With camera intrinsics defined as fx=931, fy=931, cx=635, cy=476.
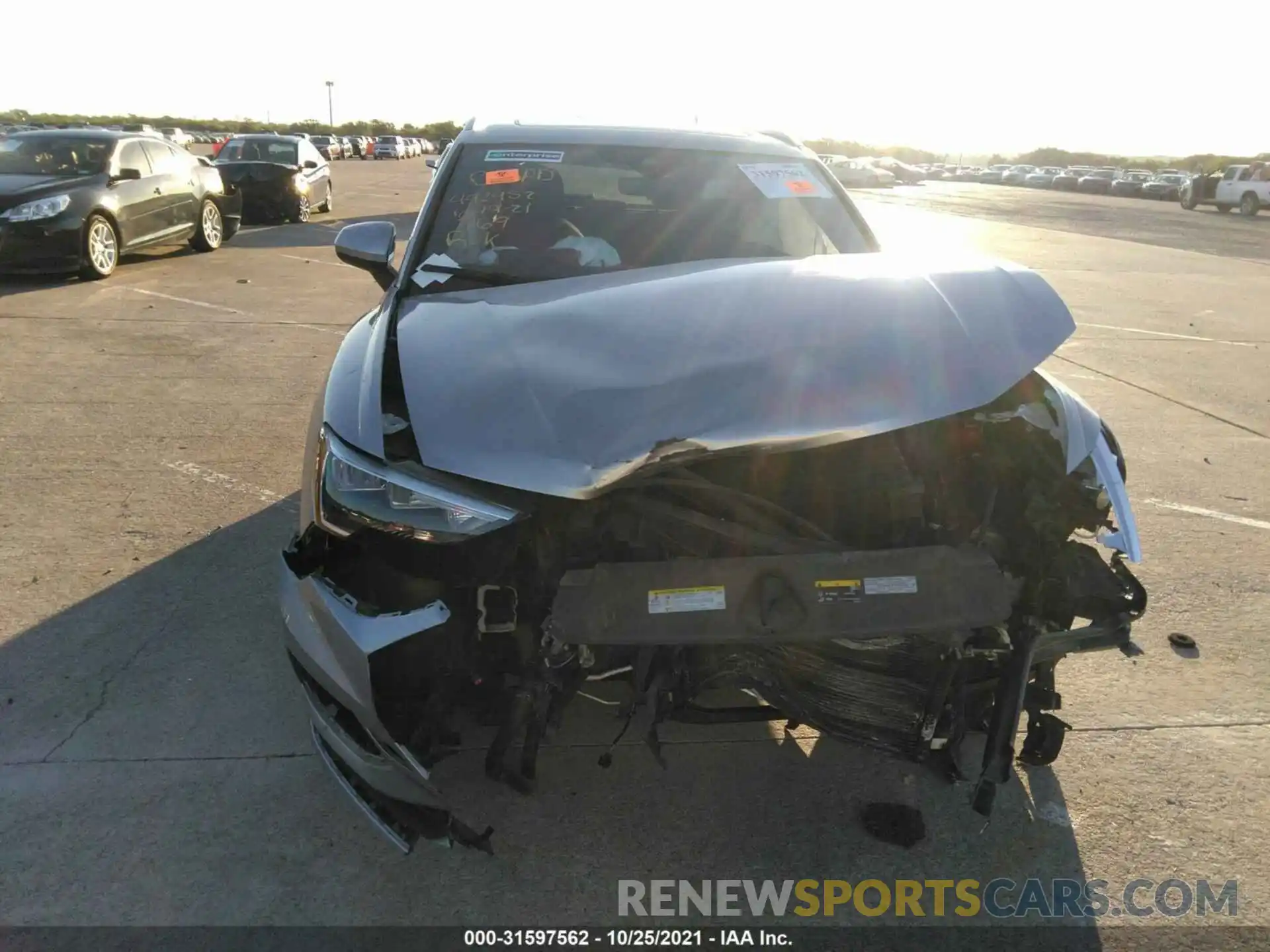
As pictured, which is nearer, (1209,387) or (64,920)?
(64,920)

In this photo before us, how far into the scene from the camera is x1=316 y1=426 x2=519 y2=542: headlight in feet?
6.75

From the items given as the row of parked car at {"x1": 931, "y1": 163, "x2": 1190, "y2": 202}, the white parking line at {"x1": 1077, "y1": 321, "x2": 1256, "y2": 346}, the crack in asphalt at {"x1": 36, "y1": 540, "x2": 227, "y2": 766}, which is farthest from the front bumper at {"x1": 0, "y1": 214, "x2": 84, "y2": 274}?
the row of parked car at {"x1": 931, "y1": 163, "x2": 1190, "y2": 202}

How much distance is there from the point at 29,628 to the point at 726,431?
2.91m

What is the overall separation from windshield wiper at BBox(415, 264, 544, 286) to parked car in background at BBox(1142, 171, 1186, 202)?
176ft

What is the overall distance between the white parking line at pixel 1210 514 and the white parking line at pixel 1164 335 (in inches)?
223

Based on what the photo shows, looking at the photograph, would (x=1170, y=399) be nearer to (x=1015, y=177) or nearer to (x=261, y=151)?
(x=261, y=151)

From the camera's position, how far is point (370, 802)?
2.19 metres

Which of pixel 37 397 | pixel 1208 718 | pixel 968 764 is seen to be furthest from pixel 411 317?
pixel 37 397

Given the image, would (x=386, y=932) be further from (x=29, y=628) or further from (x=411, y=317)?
(x=29, y=628)

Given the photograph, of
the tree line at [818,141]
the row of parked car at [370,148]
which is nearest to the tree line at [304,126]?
the tree line at [818,141]

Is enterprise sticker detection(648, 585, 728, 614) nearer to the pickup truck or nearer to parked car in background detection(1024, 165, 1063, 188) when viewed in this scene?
the pickup truck

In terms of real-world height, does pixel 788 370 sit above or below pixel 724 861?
above

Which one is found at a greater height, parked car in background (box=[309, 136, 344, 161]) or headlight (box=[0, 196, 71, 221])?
parked car in background (box=[309, 136, 344, 161])

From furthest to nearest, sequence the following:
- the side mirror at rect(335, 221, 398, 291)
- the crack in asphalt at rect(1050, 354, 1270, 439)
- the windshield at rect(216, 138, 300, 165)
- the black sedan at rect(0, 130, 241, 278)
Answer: the windshield at rect(216, 138, 300, 165) → the black sedan at rect(0, 130, 241, 278) → the crack in asphalt at rect(1050, 354, 1270, 439) → the side mirror at rect(335, 221, 398, 291)
